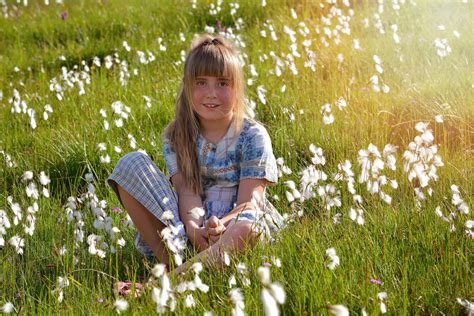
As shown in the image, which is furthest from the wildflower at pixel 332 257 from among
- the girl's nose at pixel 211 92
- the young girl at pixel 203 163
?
the girl's nose at pixel 211 92

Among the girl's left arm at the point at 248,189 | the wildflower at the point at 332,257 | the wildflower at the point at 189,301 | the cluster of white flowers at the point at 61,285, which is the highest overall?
the girl's left arm at the point at 248,189

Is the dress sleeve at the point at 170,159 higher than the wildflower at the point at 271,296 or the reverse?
higher

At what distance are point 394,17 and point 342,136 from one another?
3.22 metres

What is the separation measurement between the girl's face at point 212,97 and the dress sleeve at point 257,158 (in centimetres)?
17

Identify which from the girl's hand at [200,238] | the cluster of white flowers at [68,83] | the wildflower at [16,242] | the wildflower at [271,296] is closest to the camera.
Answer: the wildflower at [271,296]

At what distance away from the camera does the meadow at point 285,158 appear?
2619 mm

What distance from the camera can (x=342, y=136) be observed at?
4387 millimetres

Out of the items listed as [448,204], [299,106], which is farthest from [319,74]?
[448,204]

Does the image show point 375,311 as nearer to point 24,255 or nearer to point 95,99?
point 24,255

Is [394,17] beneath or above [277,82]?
above

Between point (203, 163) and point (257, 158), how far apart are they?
31cm

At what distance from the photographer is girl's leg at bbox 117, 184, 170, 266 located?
3.56 metres

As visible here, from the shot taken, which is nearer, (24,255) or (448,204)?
(448,204)

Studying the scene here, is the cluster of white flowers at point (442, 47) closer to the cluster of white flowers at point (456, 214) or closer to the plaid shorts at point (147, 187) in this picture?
the plaid shorts at point (147, 187)
